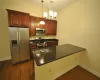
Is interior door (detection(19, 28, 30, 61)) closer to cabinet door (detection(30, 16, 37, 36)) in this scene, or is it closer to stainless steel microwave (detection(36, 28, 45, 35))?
cabinet door (detection(30, 16, 37, 36))

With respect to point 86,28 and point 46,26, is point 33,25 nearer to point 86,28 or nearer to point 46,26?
point 46,26

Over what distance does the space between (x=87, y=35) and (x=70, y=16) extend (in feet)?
4.39

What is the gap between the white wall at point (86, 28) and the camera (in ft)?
7.21

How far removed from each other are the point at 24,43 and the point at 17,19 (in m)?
1.10

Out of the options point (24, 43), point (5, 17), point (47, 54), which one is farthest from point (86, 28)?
point (5, 17)

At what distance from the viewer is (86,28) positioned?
2504mm

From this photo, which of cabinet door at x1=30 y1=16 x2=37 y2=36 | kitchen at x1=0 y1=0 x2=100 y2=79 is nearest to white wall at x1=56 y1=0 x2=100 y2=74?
kitchen at x1=0 y1=0 x2=100 y2=79

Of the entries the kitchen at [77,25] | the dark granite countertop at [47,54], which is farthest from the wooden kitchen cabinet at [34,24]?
the dark granite countertop at [47,54]

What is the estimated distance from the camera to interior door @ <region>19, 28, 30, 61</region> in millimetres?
2717

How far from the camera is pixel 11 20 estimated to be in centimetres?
254

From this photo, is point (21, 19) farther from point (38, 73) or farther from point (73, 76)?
point (73, 76)

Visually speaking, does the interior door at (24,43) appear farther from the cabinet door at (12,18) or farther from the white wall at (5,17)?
the white wall at (5,17)

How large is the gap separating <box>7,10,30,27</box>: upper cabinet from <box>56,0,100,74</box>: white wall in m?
2.18

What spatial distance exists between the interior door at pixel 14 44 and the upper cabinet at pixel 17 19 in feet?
0.86
